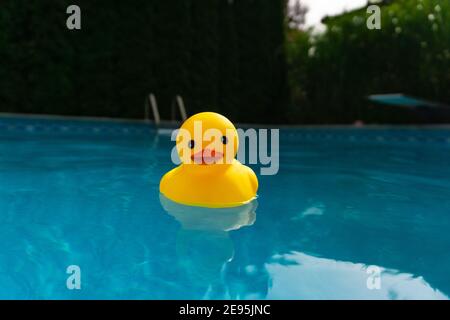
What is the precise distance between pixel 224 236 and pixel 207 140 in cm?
92

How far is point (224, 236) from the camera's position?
283 centimetres

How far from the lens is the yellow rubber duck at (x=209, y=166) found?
3.43 meters

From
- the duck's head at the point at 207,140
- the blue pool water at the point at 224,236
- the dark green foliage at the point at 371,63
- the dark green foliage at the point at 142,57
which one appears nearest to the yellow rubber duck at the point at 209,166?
the duck's head at the point at 207,140

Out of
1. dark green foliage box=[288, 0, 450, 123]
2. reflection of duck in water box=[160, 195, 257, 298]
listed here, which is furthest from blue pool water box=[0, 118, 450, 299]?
dark green foliage box=[288, 0, 450, 123]

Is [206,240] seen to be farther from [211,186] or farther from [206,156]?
[206,156]

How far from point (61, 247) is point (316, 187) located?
309 cm

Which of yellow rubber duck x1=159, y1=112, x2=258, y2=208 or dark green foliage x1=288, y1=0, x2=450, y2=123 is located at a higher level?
dark green foliage x1=288, y1=0, x2=450, y2=123

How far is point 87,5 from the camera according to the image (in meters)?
10.8

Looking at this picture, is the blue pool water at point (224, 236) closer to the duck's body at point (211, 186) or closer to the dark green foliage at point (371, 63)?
the duck's body at point (211, 186)

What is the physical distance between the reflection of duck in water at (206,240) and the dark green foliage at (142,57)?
315 inches

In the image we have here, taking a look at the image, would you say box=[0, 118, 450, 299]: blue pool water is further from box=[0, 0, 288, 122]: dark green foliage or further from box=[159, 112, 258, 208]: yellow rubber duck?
box=[0, 0, 288, 122]: dark green foliage

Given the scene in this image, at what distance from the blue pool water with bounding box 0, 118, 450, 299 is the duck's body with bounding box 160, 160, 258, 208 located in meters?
0.11

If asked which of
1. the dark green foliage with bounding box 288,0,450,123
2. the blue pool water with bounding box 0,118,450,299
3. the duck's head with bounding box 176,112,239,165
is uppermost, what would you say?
the dark green foliage with bounding box 288,0,450,123

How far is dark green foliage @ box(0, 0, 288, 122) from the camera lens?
10.2 m
